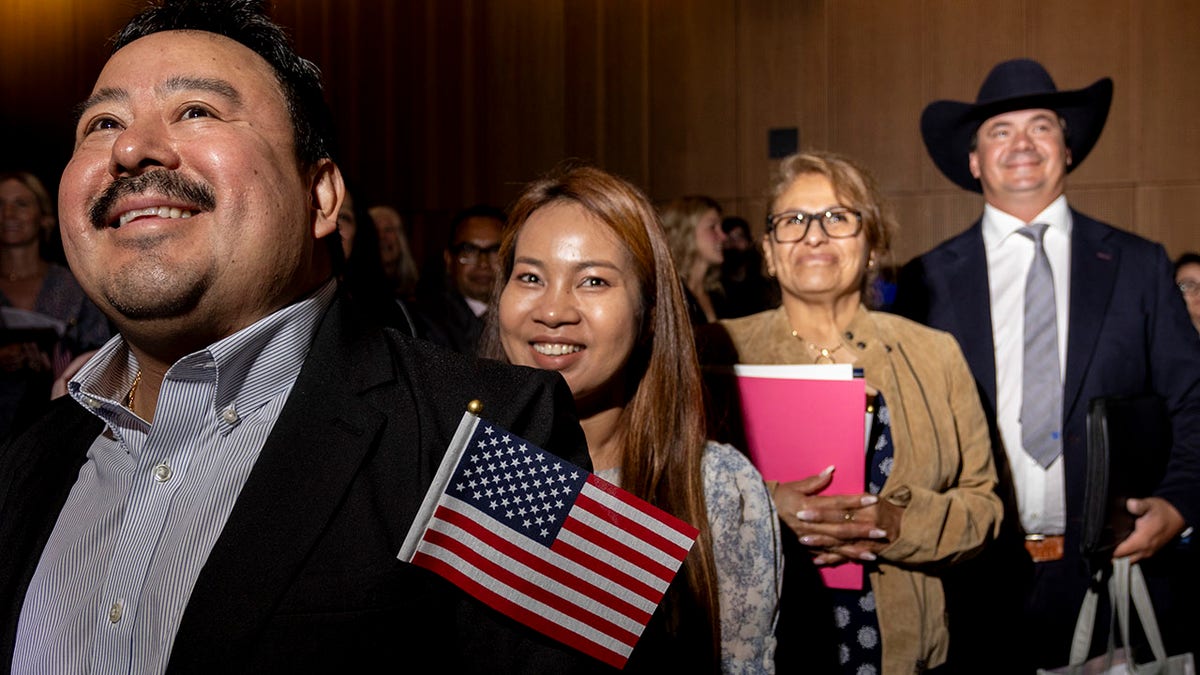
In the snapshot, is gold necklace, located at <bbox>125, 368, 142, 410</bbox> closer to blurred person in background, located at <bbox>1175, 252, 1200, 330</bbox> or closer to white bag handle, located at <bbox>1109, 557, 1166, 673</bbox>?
white bag handle, located at <bbox>1109, 557, 1166, 673</bbox>

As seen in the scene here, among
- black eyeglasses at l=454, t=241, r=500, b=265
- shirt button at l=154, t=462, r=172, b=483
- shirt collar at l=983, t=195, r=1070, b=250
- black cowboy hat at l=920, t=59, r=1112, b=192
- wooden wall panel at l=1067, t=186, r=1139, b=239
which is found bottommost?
shirt button at l=154, t=462, r=172, b=483

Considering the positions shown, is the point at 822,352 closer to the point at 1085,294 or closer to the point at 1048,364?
the point at 1048,364

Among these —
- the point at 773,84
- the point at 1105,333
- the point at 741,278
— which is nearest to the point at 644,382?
the point at 1105,333

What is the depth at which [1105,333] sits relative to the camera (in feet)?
9.28

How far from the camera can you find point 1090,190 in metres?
6.55

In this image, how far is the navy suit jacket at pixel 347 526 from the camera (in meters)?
1.05

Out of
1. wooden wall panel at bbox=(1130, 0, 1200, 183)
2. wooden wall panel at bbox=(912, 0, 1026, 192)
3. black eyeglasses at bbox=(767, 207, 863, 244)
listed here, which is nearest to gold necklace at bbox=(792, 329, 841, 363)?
black eyeglasses at bbox=(767, 207, 863, 244)

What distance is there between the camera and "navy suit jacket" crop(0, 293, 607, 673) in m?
1.05

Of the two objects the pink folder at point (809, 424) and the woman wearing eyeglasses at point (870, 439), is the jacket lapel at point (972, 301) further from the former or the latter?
the pink folder at point (809, 424)

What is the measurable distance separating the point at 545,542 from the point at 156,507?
0.42m

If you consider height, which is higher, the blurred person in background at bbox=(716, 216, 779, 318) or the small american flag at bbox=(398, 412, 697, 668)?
the blurred person in background at bbox=(716, 216, 779, 318)

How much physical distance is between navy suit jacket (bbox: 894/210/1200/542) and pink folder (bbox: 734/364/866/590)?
814mm

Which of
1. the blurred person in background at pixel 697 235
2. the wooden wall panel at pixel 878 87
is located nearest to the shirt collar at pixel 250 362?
the blurred person in background at pixel 697 235

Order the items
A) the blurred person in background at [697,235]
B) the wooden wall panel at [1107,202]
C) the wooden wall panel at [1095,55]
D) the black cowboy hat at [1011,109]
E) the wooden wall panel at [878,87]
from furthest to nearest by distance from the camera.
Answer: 1. the wooden wall panel at [878,87]
2. the wooden wall panel at [1107,202]
3. the wooden wall panel at [1095,55]
4. the blurred person in background at [697,235]
5. the black cowboy hat at [1011,109]
